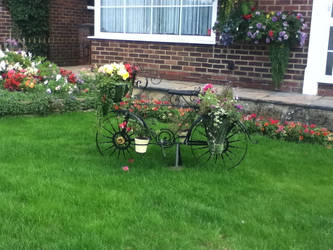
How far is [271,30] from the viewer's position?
6.59m

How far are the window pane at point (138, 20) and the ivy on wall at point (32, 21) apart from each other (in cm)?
382

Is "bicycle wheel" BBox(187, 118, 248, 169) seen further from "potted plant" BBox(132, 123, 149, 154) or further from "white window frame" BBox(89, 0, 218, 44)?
"white window frame" BBox(89, 0, 218, 44)

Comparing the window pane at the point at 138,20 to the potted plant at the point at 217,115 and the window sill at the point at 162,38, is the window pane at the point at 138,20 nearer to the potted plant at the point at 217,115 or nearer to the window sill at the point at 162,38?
the window sill at the point at 162,38

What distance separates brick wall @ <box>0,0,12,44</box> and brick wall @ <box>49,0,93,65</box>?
3.81 ft

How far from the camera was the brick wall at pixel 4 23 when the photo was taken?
39.0ft

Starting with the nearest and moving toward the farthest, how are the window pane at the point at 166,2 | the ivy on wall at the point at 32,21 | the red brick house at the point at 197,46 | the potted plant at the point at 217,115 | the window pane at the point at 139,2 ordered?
the potted plant at the point at 217,115
the red brick house at the point at 197,46
the window pane at the point at 166,2
the window pane at the point at 139,2
the ivy on wall at the point at 32,21

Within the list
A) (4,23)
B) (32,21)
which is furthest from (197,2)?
(4,23)

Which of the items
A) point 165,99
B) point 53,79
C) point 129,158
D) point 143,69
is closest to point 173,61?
point 143,69

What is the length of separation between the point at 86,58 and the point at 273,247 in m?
11.6

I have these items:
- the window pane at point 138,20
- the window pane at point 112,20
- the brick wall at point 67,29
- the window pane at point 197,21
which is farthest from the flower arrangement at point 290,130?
the brick wall at point 67,29

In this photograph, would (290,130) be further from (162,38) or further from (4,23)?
(4,23)

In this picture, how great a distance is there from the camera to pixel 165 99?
23.6ft

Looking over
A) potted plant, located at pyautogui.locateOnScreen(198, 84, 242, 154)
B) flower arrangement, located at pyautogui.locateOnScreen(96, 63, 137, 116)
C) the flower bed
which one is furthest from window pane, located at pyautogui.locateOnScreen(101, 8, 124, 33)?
potted plant, located at pyautogui.locateOnScreen(198, 84, 242, 154)

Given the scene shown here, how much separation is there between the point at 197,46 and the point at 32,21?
5.88 metres
